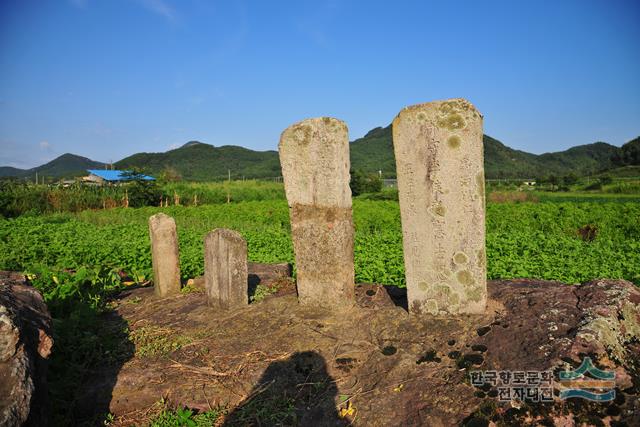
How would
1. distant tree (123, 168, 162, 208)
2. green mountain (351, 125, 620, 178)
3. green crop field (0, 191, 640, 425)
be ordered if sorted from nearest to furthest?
green crop field (0, 191, 640, 425), distant tree (123, 168, 162, 208), green mountain (351, 125, 620, 178)

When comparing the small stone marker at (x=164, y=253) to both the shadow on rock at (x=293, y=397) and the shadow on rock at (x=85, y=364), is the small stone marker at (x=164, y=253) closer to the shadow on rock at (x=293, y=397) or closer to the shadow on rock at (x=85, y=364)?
the shadow on rock at (x=85, y=364)

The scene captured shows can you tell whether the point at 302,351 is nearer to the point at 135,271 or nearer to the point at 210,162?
the point at 135,271

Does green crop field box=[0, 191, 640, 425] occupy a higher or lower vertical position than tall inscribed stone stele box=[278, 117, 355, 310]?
lower

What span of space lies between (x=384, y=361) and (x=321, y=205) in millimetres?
1870

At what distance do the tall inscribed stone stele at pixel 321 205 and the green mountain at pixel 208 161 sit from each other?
291 feet

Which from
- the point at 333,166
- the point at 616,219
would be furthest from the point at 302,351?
the point at 616,219

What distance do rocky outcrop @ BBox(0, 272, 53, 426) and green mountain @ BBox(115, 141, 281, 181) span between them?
90.8 meters

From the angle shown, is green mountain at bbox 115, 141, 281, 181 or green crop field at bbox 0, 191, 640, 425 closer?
green crop field at bbox 0, 191, 640, 425

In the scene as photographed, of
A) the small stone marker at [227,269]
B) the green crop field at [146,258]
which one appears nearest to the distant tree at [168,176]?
the green crop field at [146,258]

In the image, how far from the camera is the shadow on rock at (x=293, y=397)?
3.18 metres

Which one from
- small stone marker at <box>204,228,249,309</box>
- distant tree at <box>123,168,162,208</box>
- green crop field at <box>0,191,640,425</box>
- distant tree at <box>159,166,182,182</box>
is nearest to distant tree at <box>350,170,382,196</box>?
distant tree at <box>159,166,182,182</box>

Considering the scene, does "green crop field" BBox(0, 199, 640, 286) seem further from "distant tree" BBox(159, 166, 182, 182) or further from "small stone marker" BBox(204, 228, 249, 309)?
"distant tree" BBox(159, 166, 182, 182)

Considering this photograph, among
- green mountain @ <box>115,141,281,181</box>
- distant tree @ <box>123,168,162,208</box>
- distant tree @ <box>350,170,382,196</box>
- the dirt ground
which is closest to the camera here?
the dirt ground

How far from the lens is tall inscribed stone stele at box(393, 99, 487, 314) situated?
159 inches
